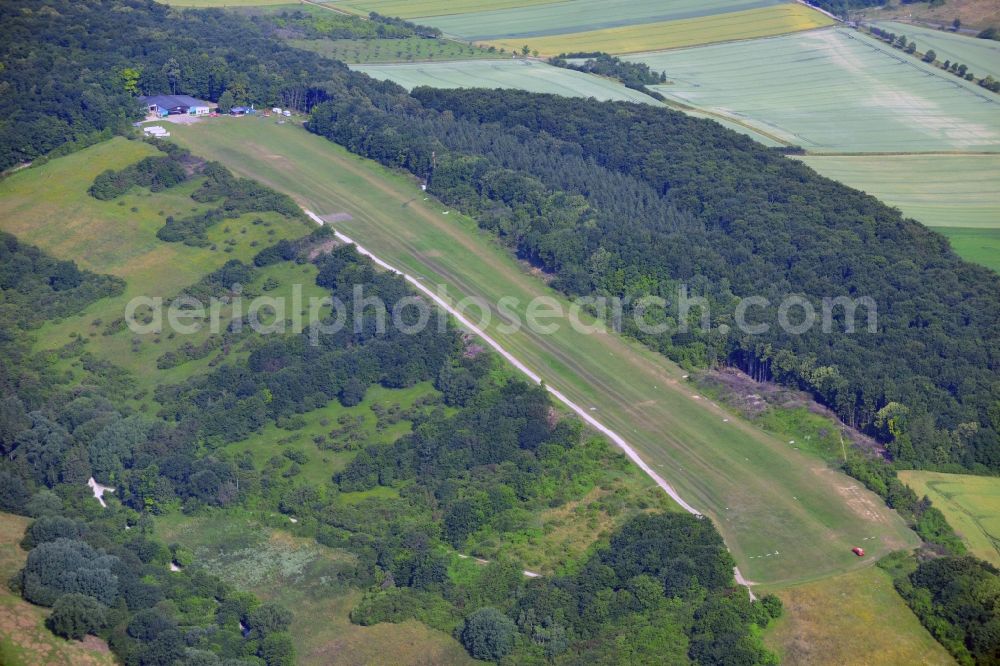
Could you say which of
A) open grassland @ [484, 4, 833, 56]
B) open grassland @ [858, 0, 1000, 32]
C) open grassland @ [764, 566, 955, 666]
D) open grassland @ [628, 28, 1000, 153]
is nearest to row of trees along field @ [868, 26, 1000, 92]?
open grassland @ [628, 28, 1000, 153]

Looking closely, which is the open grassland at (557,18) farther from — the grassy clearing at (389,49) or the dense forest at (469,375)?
the dense forest at (469,375)

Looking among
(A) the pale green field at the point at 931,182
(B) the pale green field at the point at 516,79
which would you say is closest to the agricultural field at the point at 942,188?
(A) the pale green field at the point at 931,182

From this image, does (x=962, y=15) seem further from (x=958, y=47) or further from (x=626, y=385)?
(x=626, y=385)

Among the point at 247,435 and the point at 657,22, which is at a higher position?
the point at 657,22

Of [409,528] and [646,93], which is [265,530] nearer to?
[409,528]

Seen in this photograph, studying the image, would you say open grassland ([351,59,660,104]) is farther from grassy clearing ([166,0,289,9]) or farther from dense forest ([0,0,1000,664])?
grassy clearing ([166,0,289,9])

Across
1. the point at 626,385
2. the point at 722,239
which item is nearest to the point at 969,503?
the point at 626,385

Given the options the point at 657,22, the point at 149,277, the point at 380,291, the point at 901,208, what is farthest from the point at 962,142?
the point at 149,277
